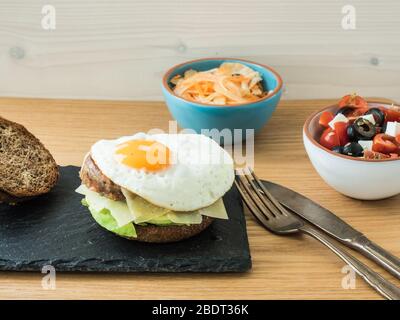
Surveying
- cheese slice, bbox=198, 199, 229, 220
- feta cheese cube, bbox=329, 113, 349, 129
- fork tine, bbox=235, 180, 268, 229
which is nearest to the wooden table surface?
fork tine, bbox=235, 180, 268, 229

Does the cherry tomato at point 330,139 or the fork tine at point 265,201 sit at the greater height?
the cherry tomato at point 330,139

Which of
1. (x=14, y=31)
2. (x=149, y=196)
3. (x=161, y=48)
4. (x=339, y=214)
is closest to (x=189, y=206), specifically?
(x=149, y=196)

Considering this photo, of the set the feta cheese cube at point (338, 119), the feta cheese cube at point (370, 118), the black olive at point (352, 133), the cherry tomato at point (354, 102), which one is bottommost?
the black olive at point (352, 133)

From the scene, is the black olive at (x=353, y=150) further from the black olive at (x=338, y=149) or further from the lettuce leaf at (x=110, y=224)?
the lettuce leaf at (x=110, y=224)

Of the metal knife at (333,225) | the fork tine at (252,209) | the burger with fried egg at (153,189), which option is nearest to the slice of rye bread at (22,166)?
the burger with fried egg at (153,189)

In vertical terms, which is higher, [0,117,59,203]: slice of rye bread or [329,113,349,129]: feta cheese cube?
[329,113,349,129]: feta cheese cube

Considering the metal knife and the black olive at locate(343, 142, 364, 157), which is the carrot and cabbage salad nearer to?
the metal knife
